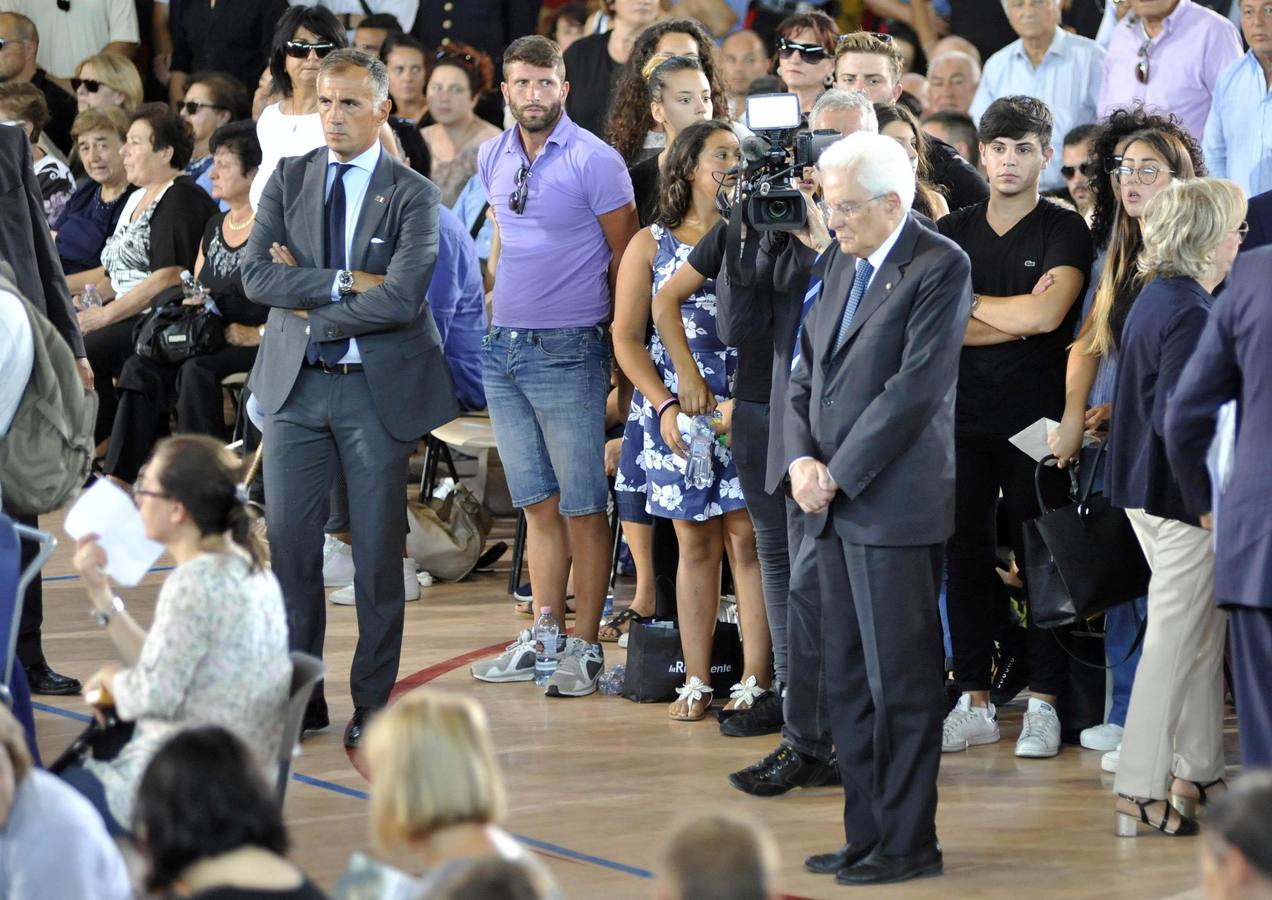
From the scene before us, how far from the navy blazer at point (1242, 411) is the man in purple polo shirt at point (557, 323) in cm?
→ 253

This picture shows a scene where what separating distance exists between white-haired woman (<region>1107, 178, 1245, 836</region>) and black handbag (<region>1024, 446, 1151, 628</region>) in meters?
0.39

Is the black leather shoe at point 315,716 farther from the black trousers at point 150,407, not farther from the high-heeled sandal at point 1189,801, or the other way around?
the black trousers at point 150,407

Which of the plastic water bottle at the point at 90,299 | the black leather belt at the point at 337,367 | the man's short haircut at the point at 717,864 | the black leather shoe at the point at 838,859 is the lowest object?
the black leather shoe at the point at 838,859

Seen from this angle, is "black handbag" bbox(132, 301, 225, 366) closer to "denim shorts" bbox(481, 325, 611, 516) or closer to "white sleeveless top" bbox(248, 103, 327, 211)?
"white sleeveless top" bbox(248, 103, 327, 211)

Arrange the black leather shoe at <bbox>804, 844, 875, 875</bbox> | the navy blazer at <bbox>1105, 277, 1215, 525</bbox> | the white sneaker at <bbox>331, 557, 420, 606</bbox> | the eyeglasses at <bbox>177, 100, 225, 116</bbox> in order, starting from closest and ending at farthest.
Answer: the black leather shoe at <bbox>804, 844, 875, 875</bbox> < the navy blazer at <bbox>1105, 277, 1215, 525</bbox> < the white sneaker at <bbox>331, 557, 420, 606</bbox> < the eyeglasses at <bbox>177, 100, 225, 116</bbox>

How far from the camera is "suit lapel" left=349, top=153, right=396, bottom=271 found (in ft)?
18.2

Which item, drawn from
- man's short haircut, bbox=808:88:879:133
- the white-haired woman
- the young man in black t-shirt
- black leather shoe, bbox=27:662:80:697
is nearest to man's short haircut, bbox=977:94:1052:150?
the young man in black t-shirt

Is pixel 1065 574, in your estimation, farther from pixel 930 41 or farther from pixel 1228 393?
pixel 930 41

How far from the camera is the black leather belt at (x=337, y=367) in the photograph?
18.2 feet

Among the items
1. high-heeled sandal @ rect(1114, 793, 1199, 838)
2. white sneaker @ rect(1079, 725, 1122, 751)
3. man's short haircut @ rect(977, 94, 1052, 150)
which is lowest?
white sneaker @ rect(1079, 725, 1122, 751)

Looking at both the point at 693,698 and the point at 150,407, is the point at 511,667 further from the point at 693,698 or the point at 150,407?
the point at 150,407

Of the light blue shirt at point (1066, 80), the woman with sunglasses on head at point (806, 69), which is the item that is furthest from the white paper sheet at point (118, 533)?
the light blue shirt at point (1066, 80)

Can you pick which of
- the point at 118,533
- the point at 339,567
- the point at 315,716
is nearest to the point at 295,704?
the point at 118,533

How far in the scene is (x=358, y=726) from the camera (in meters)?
5.57
